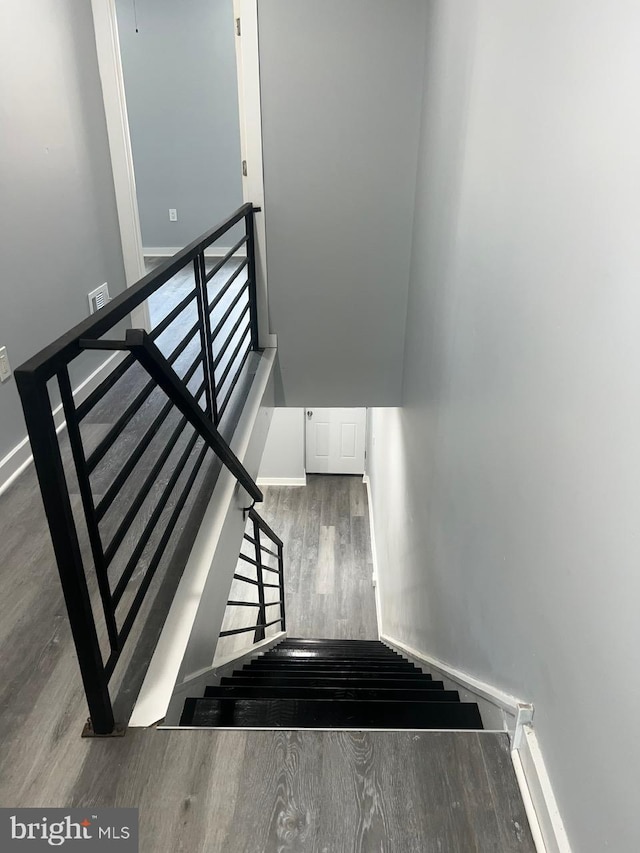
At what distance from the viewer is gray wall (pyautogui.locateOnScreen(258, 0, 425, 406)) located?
3178mm

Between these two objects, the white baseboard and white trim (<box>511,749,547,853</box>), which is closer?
white trim (<box>511,749,547,853</box>)

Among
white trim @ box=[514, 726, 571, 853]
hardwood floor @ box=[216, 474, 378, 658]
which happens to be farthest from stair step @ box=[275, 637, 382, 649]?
white trim @ box=[514, 726, 571, 853]

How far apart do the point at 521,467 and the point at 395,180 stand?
2.61 metres

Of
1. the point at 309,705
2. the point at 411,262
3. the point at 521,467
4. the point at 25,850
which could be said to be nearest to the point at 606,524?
the point at 521,467

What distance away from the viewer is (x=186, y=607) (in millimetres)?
1839

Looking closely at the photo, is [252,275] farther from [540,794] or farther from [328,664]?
[540,794]

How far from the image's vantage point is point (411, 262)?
11.8ft

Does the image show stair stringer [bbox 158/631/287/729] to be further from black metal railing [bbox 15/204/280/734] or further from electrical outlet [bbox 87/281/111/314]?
electrical outlet [bbox 87/281/111/314]

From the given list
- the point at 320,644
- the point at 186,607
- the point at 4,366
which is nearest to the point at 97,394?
the point at 186,607

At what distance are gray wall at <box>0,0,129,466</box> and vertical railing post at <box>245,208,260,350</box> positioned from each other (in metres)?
0.82

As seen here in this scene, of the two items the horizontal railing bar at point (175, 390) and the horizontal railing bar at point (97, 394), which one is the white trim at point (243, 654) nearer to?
the horizontal railing bar at point (175, 390)

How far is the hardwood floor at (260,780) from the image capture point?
1191mm

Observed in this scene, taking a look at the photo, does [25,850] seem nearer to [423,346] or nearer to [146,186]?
[423,346]

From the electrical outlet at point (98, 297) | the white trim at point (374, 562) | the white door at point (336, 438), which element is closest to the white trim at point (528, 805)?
the electrical outlet at point (98, 297)
